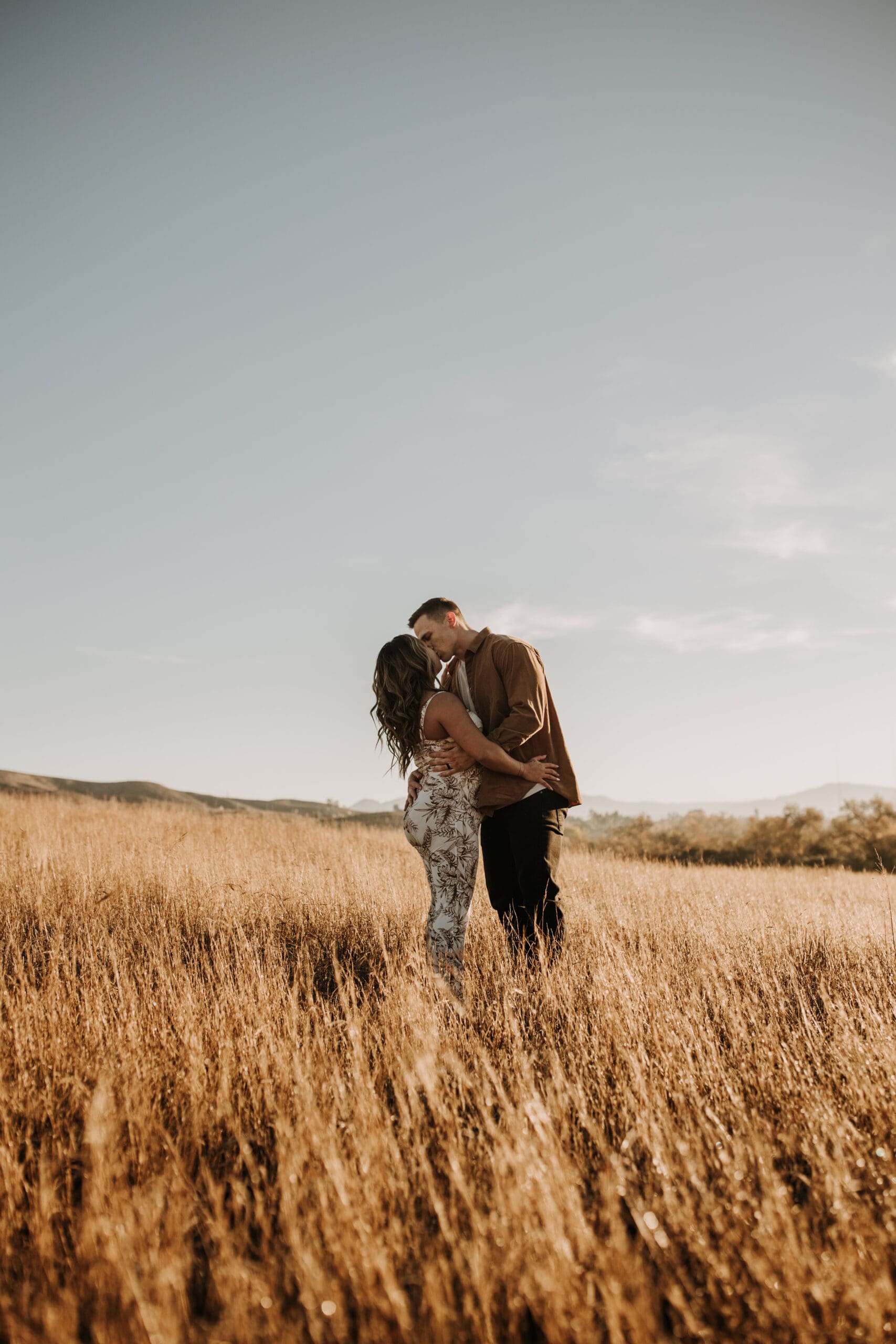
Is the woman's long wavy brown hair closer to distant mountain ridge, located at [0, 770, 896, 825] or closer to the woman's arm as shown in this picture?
the woman's arm

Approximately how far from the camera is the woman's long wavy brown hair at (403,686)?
144 inches

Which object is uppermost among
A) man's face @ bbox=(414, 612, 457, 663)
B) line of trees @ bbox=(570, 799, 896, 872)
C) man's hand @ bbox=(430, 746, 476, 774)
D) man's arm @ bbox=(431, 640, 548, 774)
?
man's face @ bbox=(414, 612, 457, 663)

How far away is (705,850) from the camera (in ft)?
59.8

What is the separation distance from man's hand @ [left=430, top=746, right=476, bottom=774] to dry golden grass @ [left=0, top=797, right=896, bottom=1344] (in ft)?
3.58

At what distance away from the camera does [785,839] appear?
18.0 meters

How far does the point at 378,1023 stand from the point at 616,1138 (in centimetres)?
131

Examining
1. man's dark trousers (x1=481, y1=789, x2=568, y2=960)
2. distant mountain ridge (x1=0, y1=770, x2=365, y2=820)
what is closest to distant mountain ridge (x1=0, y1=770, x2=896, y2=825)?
distant mountain ridge (x1=0, y1=770, x2=365, y2=820)

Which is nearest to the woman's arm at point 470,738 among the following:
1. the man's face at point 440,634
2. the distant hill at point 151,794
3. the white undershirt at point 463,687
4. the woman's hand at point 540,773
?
the woman's hand at point 540,773

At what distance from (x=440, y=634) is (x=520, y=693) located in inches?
28.9

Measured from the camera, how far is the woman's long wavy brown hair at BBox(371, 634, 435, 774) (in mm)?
3646

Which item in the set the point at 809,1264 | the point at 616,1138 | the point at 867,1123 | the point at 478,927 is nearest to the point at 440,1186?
the point at 616,1138

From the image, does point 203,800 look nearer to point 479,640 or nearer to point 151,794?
point 151,794

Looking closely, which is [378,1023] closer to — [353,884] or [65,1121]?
[65,1121]

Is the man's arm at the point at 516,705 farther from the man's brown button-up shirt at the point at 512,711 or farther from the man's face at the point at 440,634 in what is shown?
the man's face at the point at 440,634
